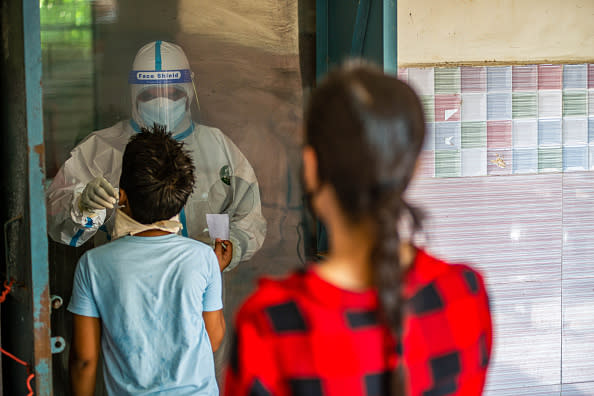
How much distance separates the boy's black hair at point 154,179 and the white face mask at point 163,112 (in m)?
0.61

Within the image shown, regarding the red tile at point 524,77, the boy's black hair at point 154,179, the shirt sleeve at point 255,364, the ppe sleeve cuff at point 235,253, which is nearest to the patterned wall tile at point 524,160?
the red tile at point 524,77

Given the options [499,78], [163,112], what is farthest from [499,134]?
[163,112]

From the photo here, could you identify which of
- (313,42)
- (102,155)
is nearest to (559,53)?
(313,42)

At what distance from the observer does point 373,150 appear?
0.68m

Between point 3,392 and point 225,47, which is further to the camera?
point 225,47

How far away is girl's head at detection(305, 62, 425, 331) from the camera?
684 mm

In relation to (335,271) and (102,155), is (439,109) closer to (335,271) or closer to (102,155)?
(102,155)

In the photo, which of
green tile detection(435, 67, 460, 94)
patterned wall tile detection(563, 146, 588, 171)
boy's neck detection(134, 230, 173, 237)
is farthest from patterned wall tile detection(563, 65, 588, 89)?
boy's neck detection(134, 230, 173, 237)

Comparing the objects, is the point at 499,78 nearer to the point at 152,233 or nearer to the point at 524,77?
the point at 524,77

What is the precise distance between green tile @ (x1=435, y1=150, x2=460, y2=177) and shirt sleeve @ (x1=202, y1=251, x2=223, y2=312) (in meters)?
1.26

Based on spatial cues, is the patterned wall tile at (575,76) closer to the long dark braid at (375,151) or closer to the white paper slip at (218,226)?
the white paper slip at (218,226)

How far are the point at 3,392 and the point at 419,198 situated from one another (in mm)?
1605

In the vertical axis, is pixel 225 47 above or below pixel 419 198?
above

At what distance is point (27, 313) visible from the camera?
5.30 feet
